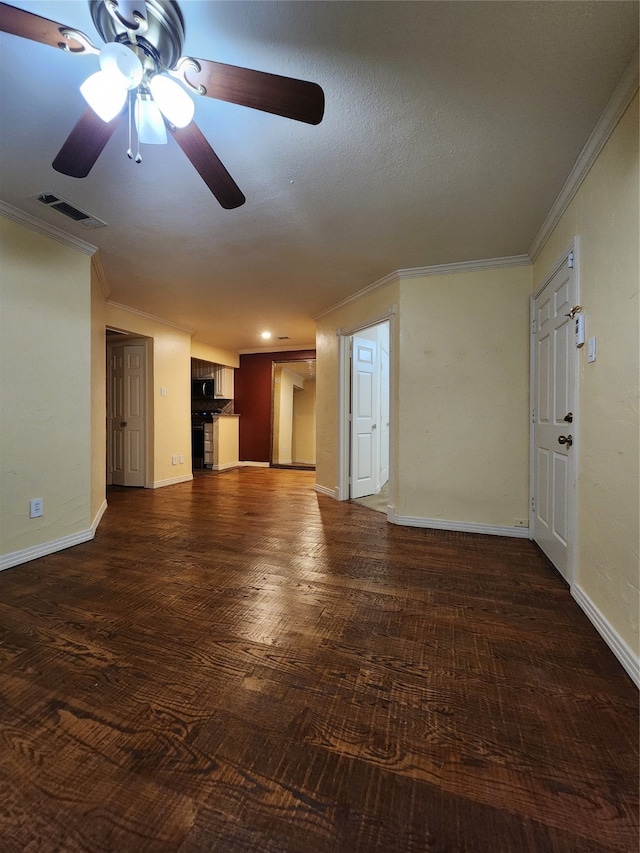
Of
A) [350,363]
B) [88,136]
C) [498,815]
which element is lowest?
[498,815]

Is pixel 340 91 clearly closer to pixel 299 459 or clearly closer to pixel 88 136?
pixel 88 136

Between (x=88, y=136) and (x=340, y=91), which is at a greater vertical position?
(x=340, y=91)

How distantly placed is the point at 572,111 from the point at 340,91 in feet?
3.25

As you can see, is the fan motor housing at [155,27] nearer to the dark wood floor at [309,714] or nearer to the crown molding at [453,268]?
the dark wood floor at [309,714]

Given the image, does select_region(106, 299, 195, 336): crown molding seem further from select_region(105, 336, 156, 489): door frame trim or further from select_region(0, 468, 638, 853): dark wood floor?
select_region(0, 468, 638, 853): dark wood floor

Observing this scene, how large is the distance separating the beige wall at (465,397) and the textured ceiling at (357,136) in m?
0.33

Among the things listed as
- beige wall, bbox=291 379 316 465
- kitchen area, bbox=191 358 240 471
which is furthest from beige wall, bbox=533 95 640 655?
beige wall, bbox=291 379 316 465

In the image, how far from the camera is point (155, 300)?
4191 millimetres

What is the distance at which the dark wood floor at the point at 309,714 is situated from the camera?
902 millimetres

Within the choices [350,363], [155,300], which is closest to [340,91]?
[350,363]

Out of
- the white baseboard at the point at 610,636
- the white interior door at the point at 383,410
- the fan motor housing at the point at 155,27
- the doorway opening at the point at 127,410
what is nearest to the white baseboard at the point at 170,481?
the doorway opening at the point at 127,410

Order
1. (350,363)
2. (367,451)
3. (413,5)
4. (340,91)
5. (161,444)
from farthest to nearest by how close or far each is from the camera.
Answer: (161,444)
(367,451)
(350,363)
(340,91)
(413,5)

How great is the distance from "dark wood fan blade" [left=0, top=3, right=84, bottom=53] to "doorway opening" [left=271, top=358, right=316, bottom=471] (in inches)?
230

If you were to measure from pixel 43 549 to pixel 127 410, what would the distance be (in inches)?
117
